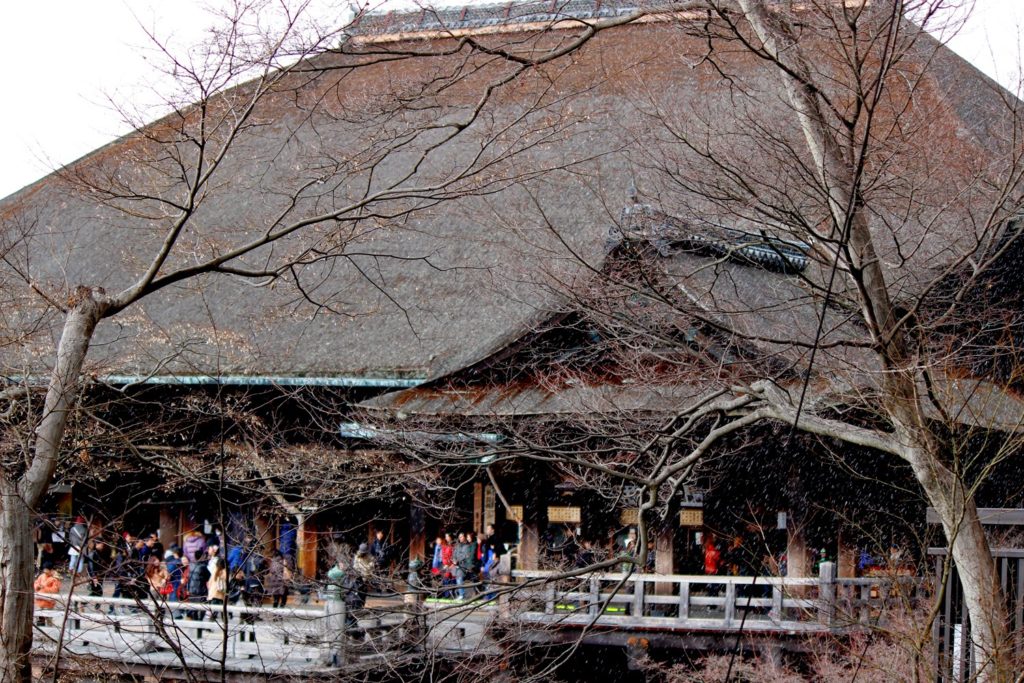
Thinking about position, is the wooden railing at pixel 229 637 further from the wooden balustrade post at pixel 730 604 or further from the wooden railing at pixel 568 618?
the wooden balustrade post at pixel 730 604

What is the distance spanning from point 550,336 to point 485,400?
0.95 metres

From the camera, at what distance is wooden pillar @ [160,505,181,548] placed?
15.0 metres

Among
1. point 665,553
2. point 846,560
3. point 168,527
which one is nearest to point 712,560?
point 665,553

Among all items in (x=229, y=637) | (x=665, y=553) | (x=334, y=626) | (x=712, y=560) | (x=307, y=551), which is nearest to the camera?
(x=334, y=626)

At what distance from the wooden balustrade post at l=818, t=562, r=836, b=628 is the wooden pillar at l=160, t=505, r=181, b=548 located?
886cm

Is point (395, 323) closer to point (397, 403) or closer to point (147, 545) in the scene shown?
point (397, 403)

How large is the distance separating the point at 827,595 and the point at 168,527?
30.9 ft

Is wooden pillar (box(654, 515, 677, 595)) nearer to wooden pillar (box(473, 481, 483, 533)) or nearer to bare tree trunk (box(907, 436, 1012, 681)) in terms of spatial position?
wooden pillar (box(473, 481, 483, 533))

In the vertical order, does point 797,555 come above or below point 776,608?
above

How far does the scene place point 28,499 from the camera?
5945 mm

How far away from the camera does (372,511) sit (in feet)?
47.1

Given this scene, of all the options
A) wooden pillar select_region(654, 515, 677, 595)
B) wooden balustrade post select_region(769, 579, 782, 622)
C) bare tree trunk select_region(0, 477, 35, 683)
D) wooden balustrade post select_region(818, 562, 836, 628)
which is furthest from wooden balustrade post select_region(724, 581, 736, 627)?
bare tree trunk select_region(0, 477, 35, 683)

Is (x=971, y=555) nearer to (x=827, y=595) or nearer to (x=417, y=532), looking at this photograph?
(x=827, y=595)

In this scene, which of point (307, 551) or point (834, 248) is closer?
point (834, 248)
